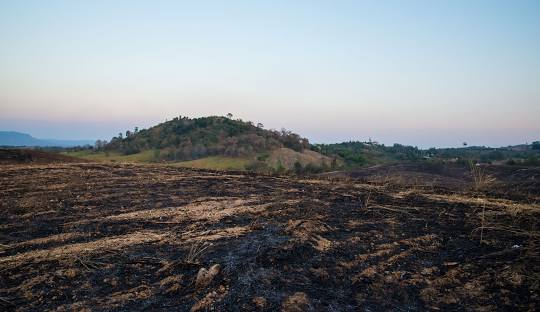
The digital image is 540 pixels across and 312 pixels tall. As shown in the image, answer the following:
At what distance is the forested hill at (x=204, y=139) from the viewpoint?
44.6m

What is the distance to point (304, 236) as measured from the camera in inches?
227

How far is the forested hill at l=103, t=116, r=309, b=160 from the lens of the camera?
4462 cm

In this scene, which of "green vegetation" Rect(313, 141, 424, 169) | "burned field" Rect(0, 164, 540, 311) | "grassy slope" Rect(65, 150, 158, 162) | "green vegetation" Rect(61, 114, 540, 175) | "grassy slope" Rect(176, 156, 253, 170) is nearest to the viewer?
"burned field" Rect(0, 164, 540, 311)

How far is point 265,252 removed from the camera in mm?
5023

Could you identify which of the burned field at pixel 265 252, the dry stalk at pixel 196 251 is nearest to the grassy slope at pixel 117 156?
the burned field at pixel 265 252

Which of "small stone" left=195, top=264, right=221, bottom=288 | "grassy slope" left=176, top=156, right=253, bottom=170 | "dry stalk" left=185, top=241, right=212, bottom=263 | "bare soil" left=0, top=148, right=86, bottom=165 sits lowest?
"small stone" left=195, top=264, right=221, bottom=288

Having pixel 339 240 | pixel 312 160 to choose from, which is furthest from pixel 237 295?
pixel 312 160

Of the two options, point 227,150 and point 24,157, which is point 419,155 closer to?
point 227,150

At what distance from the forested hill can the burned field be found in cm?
3332

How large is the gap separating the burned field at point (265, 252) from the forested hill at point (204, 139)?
109ft

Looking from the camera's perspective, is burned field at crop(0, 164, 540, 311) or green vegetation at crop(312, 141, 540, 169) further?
green vegetation at crop(312, 141, 540, 169)

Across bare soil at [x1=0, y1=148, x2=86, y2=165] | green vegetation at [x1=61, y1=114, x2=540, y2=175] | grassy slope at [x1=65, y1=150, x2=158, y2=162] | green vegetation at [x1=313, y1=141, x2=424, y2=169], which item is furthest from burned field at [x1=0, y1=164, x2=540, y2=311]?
grassy slope at [x1=65, y1=150, x2=158, y2=162]

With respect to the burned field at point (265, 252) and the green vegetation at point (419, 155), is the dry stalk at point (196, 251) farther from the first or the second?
the green vegetation at point (419, 155)

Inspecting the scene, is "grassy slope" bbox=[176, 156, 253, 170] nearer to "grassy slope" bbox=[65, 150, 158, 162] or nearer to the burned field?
"grassy slope" bbox=[65, 150, 158, 162]
